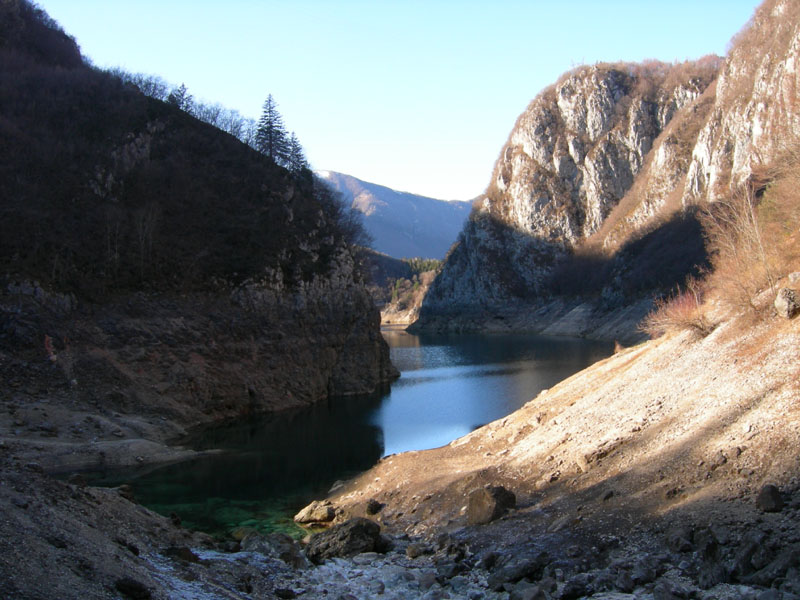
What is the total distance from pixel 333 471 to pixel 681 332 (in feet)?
58.5

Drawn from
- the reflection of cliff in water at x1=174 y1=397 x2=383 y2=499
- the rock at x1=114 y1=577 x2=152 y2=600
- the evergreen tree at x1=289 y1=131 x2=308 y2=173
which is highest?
the evergreen tree at x1=289 y1=131 x2=308 y2=173

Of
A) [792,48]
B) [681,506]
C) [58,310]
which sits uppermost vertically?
[792,48]

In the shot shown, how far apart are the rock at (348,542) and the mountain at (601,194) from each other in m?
104

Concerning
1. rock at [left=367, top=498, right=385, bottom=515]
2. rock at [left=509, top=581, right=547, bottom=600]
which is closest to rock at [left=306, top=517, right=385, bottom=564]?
rock at [left=367, top=498, right=385, bottom=515]

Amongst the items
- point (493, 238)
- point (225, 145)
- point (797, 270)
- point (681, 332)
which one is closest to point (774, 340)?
point (797, 270)

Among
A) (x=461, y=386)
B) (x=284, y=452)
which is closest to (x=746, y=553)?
(x=284, y=452)

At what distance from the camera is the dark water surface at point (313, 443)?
88.2ft

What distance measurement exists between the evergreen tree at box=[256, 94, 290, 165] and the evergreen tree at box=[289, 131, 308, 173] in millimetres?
528

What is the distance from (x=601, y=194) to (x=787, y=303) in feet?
500

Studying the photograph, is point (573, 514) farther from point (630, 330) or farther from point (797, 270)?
point (630, 330)

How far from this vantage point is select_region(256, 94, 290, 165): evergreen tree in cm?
7469

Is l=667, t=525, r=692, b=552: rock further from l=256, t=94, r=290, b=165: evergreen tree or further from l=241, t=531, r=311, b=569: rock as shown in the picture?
l=256, t=94, r=290, b=165: evergreen tree

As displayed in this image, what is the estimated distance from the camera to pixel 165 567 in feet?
46.7

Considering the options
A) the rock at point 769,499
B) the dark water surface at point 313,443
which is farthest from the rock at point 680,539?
the dark water surface at point 313,443
